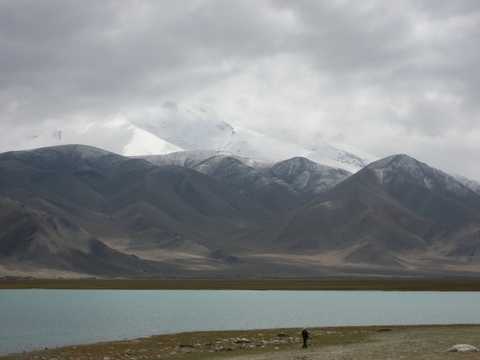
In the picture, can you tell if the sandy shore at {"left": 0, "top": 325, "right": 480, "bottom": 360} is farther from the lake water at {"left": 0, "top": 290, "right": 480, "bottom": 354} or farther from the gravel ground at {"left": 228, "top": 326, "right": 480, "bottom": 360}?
the lake water at {"left": 0, "top": 290, "right": 480, "bottom": 354}

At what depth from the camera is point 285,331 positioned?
70.9 metres

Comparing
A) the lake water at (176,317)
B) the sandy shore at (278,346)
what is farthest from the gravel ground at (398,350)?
the lake water at (176,317)

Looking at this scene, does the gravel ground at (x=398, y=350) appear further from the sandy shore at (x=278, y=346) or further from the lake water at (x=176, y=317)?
the lake water at (x=176, y=317)

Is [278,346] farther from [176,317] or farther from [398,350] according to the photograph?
[176,317]

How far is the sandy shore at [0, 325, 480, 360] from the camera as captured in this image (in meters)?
46.9

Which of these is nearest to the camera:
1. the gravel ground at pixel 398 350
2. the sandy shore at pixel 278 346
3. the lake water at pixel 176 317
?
the gravel ground at pixel 398 350

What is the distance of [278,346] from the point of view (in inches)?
2275

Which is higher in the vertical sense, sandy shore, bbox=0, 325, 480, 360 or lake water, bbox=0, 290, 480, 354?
lake water, bbox=0, 290, 480, 354

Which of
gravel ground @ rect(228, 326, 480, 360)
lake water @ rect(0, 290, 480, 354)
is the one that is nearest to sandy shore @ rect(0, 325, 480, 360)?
gravel ground @ rect(228, 326, 480, 360)

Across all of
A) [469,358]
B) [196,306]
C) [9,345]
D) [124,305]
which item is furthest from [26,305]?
[469,358]

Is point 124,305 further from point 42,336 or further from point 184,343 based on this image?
point 184,343

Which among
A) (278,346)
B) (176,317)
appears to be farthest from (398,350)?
(176,317)

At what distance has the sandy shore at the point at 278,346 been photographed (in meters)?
46.9

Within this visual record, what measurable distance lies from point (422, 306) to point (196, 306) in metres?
32.3
